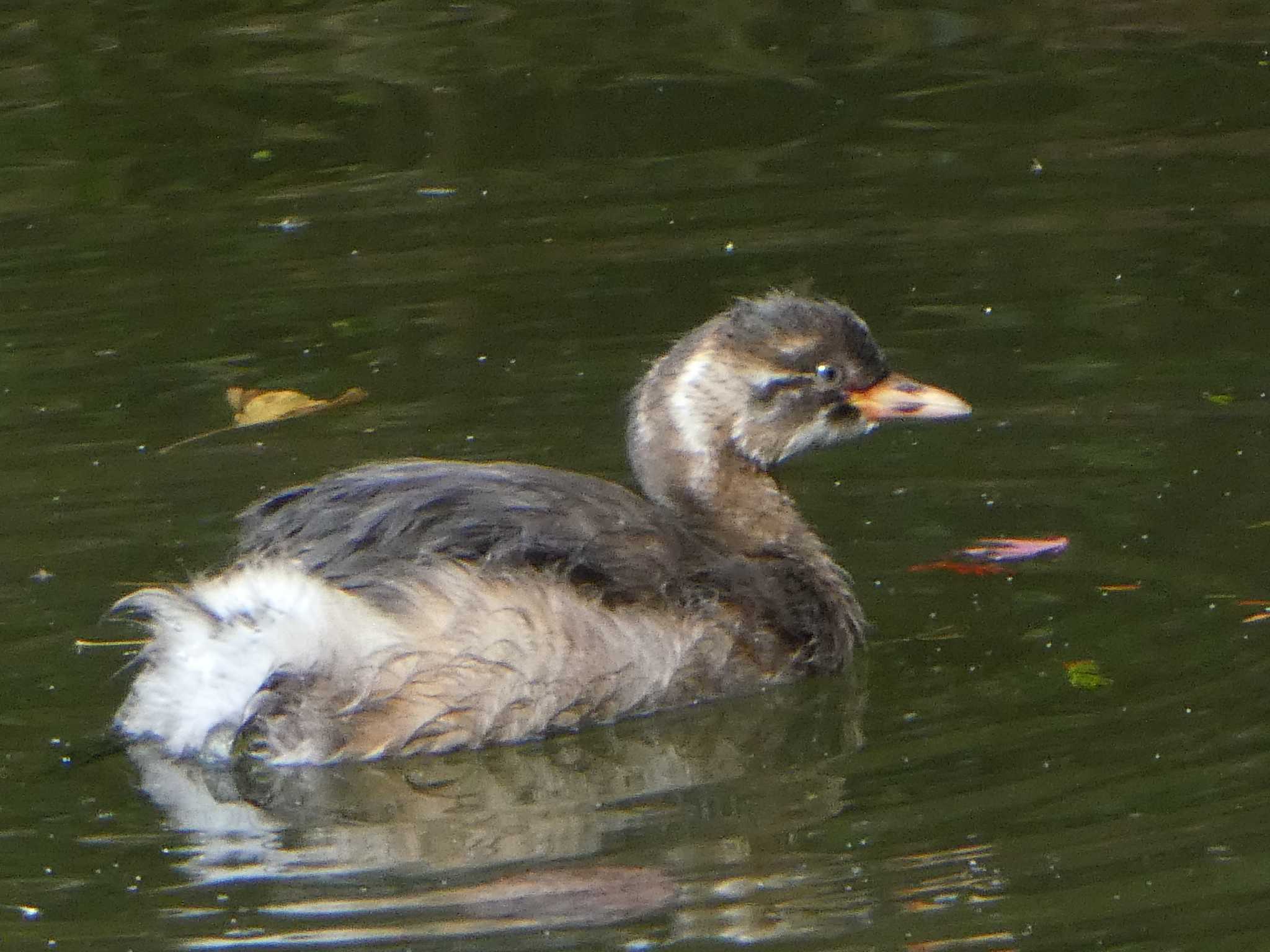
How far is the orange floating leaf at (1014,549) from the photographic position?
6.50 meters

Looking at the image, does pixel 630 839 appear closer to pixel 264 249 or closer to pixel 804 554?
pixel 804 554

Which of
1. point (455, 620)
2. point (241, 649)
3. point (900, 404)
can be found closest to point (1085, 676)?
point (900, 404)

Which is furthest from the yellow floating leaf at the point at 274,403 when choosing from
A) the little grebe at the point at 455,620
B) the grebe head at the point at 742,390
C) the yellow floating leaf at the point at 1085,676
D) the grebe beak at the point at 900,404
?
the yellow floating leaf at the point at 1085,676

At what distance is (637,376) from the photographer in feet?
25.7

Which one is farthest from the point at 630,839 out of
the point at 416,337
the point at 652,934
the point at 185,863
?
the point at 416,337

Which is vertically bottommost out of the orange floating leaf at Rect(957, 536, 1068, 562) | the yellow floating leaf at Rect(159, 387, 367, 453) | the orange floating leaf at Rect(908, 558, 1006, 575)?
the orange floating leaf at Rect(908, 558, 1006, 575)

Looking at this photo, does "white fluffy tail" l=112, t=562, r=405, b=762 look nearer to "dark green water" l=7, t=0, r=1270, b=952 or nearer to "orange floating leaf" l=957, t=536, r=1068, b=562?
"dark green water" l=7, t=0, r=1270, b=952

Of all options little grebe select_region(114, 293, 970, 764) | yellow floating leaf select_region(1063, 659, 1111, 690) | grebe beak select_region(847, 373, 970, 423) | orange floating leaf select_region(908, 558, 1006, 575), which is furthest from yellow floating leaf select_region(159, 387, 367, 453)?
yellow floating leaf select_region(1063, 659, 1111, 690)

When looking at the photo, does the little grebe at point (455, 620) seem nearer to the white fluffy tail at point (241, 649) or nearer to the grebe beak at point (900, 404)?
the white fluffy tail at point (241, 649)

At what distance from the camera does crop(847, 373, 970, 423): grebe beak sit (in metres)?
6.52

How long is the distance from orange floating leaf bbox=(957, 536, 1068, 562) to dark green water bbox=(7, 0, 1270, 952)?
5 centimetres

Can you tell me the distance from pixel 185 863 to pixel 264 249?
4.52m

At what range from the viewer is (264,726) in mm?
5457

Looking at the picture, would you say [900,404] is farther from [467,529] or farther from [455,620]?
[455,620]
